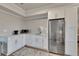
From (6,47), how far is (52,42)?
5.70ft

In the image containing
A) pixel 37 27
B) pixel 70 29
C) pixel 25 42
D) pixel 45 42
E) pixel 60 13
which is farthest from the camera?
pixel 37 27

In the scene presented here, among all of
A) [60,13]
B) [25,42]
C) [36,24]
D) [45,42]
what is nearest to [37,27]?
[36,24]

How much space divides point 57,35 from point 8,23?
7.29 ft

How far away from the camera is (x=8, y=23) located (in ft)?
10.7

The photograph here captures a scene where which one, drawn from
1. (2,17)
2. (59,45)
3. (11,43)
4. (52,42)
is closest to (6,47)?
(11,43)

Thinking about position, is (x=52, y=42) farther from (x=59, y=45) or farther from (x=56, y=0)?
(x=56, y=0)

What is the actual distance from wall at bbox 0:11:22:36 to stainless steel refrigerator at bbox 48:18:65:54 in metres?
1.90

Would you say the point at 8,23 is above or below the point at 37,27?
above

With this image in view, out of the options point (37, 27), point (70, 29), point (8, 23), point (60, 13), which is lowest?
point (70, 29)

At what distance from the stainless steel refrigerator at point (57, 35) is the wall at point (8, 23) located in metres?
1.90

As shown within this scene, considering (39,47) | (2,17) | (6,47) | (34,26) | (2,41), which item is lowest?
(39,47)

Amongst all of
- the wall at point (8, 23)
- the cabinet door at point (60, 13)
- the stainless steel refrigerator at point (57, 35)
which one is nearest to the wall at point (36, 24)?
the wall at point (8, 23)

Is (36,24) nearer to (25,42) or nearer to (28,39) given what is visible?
(28,39)

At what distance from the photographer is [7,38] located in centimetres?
266
